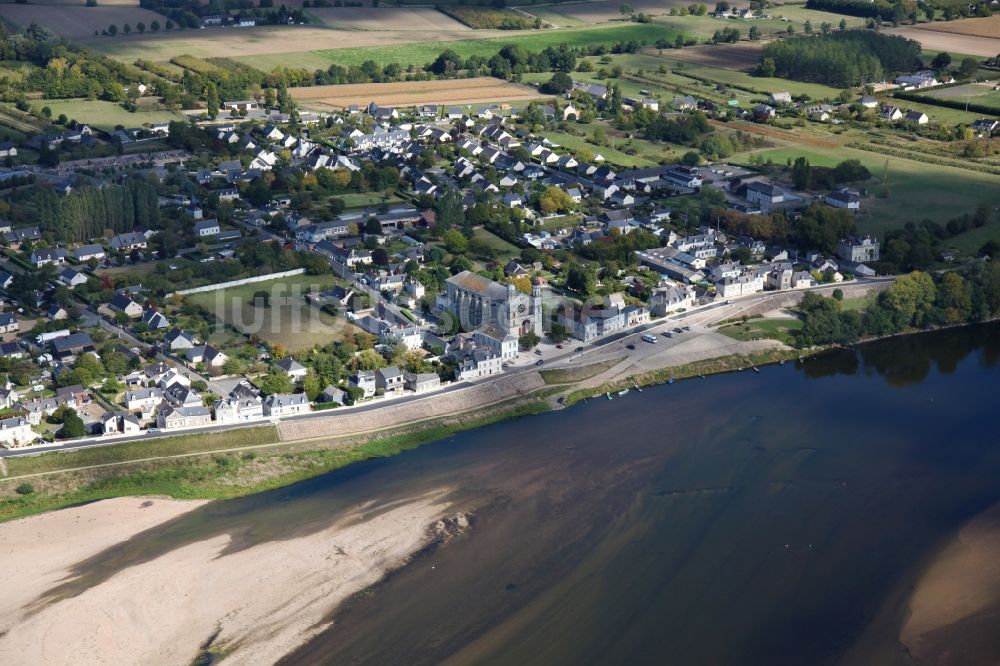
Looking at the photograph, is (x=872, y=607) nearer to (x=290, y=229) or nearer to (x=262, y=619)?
(x=262, y=619)

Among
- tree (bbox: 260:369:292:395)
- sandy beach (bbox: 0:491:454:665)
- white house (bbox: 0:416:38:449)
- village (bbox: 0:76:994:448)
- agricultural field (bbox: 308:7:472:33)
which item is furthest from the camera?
agricultural field (bbox: 308:7:472:33)

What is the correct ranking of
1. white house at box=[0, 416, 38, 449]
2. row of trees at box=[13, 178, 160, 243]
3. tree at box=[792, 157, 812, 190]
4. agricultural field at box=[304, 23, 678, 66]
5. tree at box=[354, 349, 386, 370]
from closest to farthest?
white house at box=[0, 416, 38, 449], tree at box=[354, 349, 386, 370], row of trees at box=[13, 178, 160, 243], tree at box=[792, 157, 812, 190], agricultural field at box=[304, 23, 678, 66]

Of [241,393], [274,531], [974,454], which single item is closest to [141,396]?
[241,393]

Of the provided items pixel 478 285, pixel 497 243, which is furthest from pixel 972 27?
pixel 478 285

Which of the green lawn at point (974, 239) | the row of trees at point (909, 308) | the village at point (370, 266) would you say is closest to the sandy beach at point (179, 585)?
the village at point (370, 266)

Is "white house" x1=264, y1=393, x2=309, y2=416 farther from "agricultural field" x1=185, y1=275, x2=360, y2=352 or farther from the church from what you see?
the church

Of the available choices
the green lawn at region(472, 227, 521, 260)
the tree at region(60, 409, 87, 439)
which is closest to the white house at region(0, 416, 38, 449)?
the tree at region(60, 409, 87, 439)

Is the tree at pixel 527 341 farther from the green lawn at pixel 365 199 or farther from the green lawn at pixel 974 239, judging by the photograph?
the green lawn at pixel 974 239

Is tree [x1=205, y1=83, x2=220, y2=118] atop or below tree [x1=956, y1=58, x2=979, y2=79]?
below
